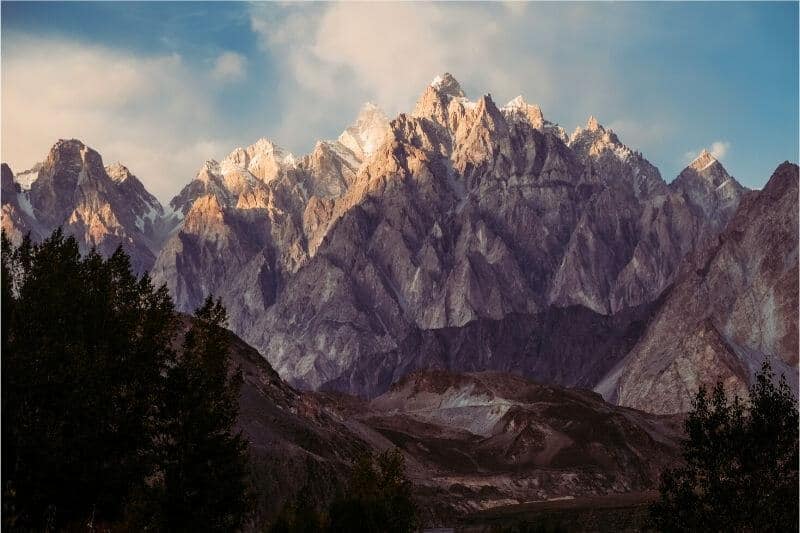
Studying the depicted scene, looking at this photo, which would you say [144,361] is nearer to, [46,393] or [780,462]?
[46,393]

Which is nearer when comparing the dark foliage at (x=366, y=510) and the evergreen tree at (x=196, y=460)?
the evergreen tree at (x=196, y=460)

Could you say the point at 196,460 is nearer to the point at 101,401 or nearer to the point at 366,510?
the point at 101,401

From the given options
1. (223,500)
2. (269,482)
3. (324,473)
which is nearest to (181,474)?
(223,500)

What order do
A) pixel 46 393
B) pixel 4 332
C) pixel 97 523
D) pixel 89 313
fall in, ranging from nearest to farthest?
pixel 4 332 < pixel 46 393 < pixel 97 523 < pixel 89 313

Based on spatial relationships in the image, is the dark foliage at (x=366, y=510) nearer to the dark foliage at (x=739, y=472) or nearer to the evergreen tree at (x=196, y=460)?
the evergreen tree at (x=196, y=460)

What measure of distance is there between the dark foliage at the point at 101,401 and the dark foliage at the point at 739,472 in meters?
29.4

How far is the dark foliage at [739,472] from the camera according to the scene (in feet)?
228

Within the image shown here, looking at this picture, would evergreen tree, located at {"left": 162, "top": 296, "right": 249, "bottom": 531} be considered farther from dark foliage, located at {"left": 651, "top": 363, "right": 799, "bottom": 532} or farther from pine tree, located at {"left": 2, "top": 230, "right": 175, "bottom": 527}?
dark foliage, located at {"left": 651, "top": 363, "right": 799, "bottom": 532}

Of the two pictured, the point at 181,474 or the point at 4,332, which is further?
the point at 181,474

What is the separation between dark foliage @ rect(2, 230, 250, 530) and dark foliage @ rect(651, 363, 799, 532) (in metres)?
29.4

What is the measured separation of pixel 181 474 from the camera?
68.2 metres

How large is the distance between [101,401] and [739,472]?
39775 millimetres

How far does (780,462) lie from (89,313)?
45342mm

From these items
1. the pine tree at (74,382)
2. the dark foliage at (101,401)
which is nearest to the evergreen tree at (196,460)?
the dark foliage at (101,401)
